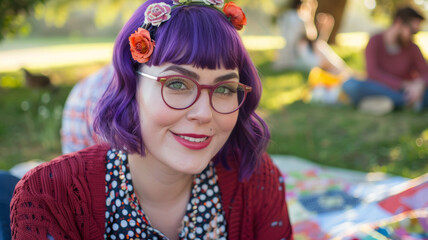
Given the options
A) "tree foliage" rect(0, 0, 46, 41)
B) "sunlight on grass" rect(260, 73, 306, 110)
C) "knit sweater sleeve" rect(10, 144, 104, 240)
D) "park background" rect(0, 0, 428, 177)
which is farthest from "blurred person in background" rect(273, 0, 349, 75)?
"knit sweater sleeve" rect(10, 144, 104, 240)

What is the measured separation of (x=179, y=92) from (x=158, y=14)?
27cm

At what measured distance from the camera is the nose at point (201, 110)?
158 cm

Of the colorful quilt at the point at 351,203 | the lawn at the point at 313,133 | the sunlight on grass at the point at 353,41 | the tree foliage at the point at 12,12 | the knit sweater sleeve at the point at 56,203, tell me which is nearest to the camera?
the knit sweater sleeve at the point at 56,203

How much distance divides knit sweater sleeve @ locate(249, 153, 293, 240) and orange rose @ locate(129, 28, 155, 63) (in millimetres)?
731

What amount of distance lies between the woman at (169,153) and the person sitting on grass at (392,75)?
15.6 feet

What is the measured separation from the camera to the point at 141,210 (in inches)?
69.5

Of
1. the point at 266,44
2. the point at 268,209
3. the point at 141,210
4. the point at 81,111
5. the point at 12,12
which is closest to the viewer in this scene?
the point at 141,210

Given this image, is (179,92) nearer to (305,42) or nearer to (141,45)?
(141,45)

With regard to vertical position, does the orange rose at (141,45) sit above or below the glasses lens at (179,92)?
above

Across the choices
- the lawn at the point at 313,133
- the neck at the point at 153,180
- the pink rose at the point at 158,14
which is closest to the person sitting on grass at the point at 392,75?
the lawn at the point at 313,133

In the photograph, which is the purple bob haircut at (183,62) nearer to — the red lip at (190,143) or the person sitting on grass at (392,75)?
the red lip at (190,143)

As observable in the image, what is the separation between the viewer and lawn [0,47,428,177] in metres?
4.71

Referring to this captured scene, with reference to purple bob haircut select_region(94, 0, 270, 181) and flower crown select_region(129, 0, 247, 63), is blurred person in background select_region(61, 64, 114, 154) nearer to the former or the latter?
purple bob haircut select_region(94, 0, 270, 181)

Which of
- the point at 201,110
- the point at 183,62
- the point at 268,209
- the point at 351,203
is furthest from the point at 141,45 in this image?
the point at 351,203
